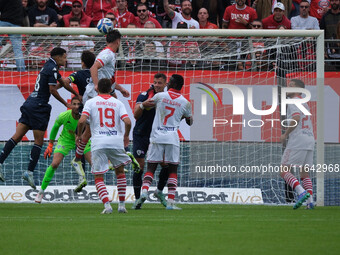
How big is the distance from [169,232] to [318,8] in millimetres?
13020

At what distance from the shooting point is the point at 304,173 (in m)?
12.7

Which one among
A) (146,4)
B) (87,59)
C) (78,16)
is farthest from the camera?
(146,4)

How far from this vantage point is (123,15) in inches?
706

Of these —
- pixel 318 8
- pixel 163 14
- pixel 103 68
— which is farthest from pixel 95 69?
pixel 318 8

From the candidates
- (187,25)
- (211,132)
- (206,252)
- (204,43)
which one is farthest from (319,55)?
(206,252)

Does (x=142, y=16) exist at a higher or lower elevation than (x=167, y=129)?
higher

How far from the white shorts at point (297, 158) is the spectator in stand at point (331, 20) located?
6.39 meters

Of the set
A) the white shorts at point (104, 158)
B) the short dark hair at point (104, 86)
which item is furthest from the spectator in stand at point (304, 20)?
the white shorts at point (104, 158)

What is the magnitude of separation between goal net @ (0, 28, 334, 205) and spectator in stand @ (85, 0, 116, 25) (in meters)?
3.23

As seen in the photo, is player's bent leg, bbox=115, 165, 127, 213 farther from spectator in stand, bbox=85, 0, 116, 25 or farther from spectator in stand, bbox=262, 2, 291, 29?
spectator in stand, bbox=262, 2, 291, 29

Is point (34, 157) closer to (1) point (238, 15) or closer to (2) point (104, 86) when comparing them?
(2) point (104, 86)

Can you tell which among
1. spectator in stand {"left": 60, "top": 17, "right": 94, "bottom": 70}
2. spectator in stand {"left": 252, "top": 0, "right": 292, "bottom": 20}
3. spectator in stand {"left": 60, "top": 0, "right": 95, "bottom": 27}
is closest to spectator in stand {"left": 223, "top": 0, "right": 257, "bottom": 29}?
spectator in stand {"left": 252, "top": 0, "right": 292, "bottom": 20}

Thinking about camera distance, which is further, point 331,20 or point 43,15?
point 331,20

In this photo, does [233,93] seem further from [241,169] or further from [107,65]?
[107,65]
